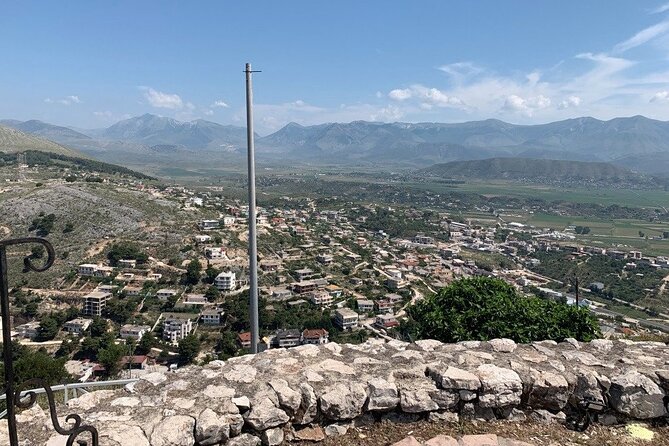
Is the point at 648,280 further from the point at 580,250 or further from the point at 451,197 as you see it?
the point at 451,197

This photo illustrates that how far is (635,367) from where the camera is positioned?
5.66 m

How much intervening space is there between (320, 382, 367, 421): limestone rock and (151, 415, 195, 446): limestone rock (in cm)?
136

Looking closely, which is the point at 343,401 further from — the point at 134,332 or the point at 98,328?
the point at 98,328

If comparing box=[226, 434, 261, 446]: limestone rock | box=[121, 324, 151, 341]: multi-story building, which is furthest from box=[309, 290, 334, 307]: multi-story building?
box=[226, 434, 261, 446]: limestone rock

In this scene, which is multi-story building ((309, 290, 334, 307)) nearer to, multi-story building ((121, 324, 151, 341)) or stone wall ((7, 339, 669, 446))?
multi-story building ((121, 324, 151, 341))

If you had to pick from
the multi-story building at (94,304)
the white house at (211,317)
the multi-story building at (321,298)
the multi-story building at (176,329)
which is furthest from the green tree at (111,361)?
the multi-story building at (321,298)

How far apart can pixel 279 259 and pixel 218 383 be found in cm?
4989

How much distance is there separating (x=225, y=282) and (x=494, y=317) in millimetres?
35519

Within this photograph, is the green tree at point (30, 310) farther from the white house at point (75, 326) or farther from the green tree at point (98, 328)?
the green tree at point (98, 328)

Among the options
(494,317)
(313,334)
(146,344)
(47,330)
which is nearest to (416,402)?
(494,317)

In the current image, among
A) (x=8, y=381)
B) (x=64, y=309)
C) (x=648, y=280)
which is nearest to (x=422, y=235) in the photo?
Answer: (x=648, y=280)

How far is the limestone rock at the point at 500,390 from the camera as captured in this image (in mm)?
4988

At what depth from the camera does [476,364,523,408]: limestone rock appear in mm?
4988

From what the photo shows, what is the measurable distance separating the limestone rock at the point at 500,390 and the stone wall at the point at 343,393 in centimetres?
1
